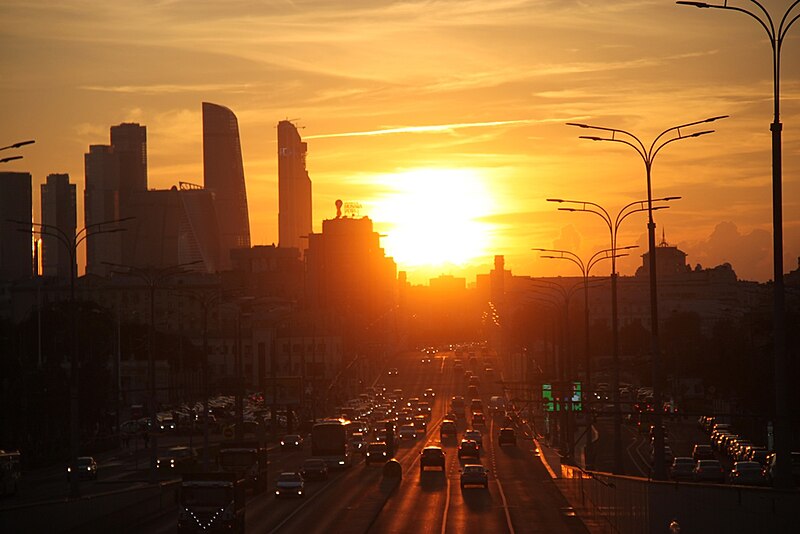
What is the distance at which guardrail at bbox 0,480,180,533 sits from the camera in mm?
38484

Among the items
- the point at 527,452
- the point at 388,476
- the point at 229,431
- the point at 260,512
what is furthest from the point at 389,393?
the point at 260,512

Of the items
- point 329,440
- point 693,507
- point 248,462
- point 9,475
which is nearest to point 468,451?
point 329,440

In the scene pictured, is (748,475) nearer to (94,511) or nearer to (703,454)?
(703,454)

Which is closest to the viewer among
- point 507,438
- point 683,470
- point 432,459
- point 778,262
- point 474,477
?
point 778,262

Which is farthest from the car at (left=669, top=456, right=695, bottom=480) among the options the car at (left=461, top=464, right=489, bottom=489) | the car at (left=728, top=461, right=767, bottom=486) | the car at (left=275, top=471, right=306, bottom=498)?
the car at (left=275, top=471, right=306, bottom=498)

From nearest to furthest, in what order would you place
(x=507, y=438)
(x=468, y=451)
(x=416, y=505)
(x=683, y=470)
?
(x=416, y=505) → (x=683, y=470) → (x=468, y=451) → (x=507, y=438)

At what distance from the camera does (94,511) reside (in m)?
44.6

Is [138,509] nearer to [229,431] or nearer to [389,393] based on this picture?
[229,431]

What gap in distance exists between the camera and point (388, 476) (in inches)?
2963

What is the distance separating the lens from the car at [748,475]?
5783 centimetres

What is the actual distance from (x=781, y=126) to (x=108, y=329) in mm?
131770

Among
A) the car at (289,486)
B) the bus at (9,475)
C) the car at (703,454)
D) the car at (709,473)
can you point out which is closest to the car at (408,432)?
the car at (703,454)

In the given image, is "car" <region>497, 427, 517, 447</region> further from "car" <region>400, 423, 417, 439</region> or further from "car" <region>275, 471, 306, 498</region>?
"car" <region>275, 471, 306, 498</region>

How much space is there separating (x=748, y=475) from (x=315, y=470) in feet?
89.6
